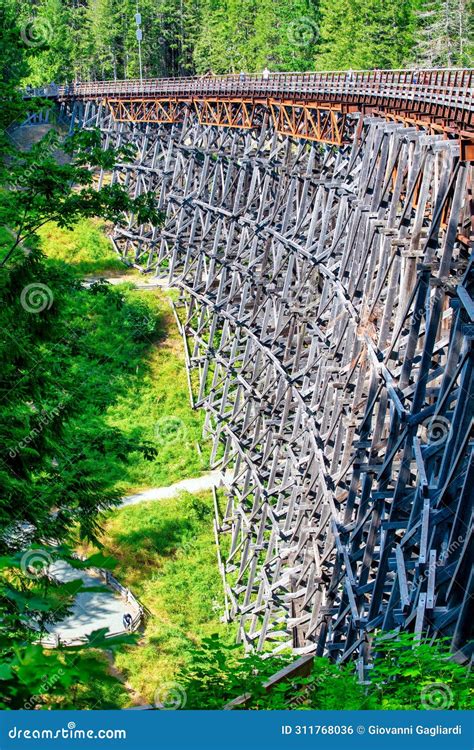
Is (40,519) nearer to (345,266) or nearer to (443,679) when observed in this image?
(443,679)

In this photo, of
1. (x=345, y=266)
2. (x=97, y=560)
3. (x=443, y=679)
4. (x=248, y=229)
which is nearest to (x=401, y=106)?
(x=345, y=266)

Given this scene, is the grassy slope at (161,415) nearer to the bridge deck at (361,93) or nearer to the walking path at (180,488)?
the walking path at (180,488)

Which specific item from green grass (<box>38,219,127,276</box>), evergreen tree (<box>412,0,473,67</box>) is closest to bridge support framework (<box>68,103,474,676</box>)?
green grass (<box>38,219,127,276</box>)

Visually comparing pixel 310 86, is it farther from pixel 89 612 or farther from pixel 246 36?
pixel 246 36

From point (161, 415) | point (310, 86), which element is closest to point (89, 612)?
point (161, 415)

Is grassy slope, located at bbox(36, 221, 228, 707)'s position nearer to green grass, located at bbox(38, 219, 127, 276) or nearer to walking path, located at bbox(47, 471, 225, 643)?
walking path, located at bbox(47, 471, 225, 643)

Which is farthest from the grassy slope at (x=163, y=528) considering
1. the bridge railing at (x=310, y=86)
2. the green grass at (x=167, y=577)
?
the bridge railing at (x=310, y=86)
